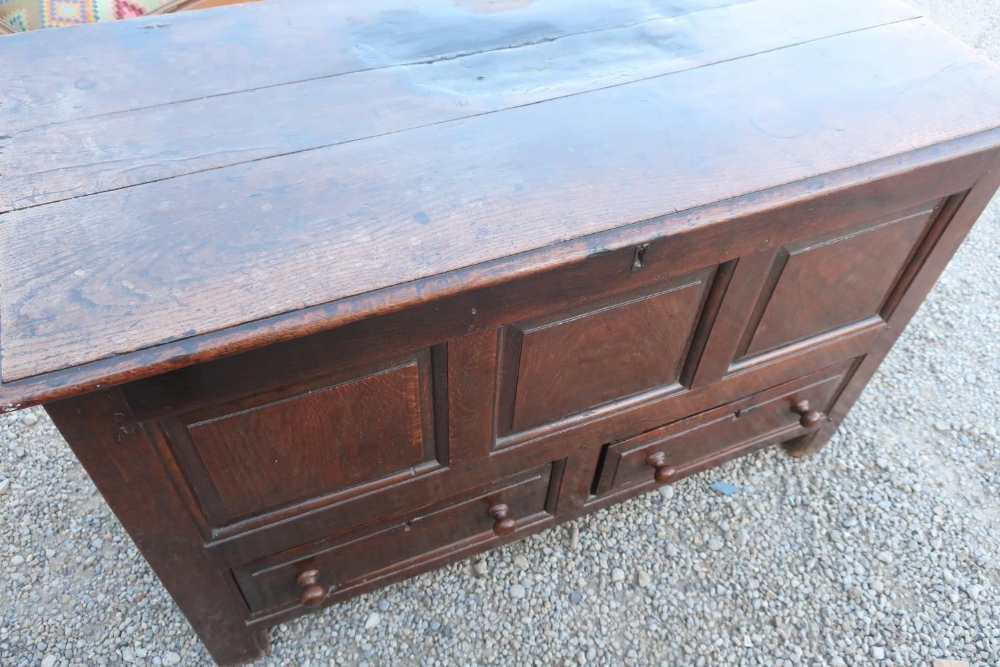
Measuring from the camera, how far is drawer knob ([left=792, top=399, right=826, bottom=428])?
148 centimetres

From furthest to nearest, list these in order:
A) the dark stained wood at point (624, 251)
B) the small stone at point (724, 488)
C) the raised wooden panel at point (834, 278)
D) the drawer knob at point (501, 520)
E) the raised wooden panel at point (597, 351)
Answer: the small stone at point (724, 488)
the drawer knob at point (501, 520)
the raised wooden panel at point (834, 278)
the raised wooden panel at point (597, 351)
the dark stained wood at point (624, 251)

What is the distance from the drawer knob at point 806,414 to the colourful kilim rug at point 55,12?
201cm

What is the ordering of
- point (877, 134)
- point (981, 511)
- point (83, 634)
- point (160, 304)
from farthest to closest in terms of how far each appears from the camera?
point (981, 511) < point (83, 634) < point (877, 134) < point (160, 304)

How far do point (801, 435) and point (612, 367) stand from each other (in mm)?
752

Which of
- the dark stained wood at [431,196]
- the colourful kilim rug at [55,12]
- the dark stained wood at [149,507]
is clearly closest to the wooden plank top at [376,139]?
the dark stained wood at [431,196]

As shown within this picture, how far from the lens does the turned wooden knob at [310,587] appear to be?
1.19m

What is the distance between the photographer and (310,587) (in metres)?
1.20

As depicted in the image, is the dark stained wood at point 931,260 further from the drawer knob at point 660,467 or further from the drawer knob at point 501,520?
the drawer knob at point 501,520

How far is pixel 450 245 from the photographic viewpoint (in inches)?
33.3

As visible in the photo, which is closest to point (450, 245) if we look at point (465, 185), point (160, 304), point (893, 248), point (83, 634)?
point (465, 185)

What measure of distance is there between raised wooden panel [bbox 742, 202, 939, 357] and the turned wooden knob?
86 centimetres

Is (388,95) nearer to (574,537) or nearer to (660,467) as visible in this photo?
(660,467)

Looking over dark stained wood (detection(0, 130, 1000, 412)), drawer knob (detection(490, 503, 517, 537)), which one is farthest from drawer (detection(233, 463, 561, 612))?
dark stained wood (detection(0, 130, 1000, 412))

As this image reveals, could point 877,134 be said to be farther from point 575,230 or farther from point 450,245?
point 450,245
